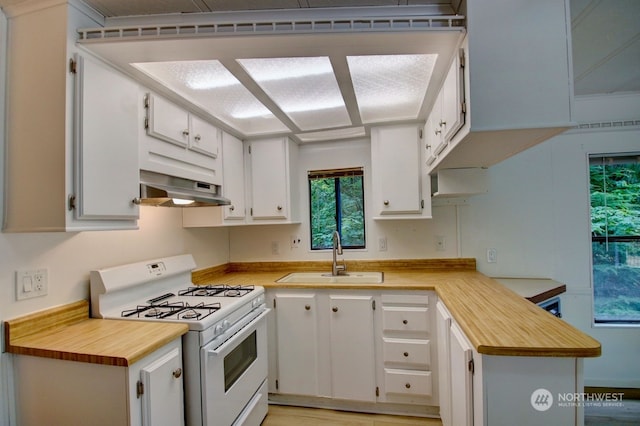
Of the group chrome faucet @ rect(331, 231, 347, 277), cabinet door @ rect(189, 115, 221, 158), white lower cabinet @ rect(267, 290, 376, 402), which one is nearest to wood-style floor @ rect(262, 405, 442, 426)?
white lower cabinet @ rect(267, 290, 376, 402)

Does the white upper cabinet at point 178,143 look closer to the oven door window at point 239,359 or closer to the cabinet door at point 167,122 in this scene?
the cabinet door at point 167,122

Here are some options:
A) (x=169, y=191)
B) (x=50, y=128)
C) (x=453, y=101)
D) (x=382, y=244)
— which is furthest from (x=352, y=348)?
(x=50, y=128)

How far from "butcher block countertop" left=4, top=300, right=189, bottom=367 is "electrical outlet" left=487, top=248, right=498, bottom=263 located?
2359 mm

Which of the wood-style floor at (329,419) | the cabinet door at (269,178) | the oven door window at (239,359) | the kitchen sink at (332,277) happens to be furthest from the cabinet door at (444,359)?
the cabinet door at (269,178)

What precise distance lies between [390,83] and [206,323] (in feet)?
5.54

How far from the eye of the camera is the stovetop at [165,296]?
1508 mm

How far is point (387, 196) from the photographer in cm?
239

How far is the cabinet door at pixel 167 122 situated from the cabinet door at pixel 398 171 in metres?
1.50

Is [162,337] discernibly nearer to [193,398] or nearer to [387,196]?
[193,398]

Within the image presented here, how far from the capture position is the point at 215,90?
1765 mm

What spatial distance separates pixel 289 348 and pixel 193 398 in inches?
34.6

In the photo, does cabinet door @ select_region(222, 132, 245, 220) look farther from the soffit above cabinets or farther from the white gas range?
the white gas range

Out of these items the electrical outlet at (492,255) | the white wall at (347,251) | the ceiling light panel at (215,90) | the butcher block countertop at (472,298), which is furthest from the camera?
the white wall at (347,251)

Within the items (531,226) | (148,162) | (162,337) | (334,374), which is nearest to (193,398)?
(162,337)
